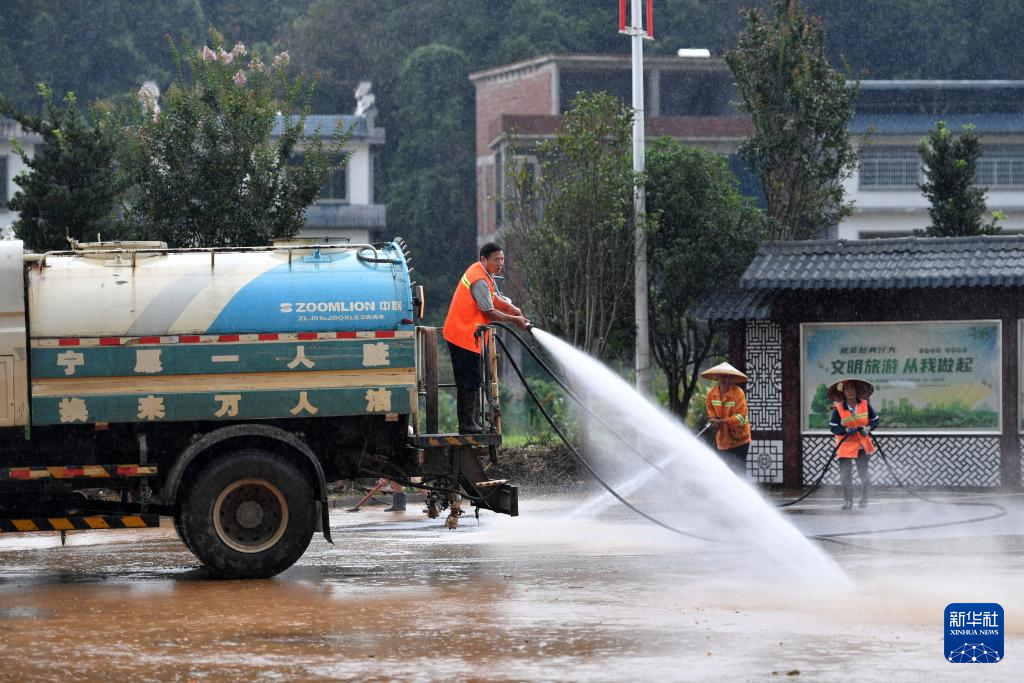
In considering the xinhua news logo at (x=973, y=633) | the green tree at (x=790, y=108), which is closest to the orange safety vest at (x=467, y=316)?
the xinhua news logo at (x=973, y=633)

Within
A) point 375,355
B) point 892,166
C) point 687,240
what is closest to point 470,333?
point 375,355

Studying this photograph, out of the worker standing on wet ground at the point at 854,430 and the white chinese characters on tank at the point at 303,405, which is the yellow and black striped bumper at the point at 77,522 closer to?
the white chinese characters on tank at the point at 303,405

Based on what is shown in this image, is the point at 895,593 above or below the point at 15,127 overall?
below

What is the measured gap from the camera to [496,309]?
1334 cm

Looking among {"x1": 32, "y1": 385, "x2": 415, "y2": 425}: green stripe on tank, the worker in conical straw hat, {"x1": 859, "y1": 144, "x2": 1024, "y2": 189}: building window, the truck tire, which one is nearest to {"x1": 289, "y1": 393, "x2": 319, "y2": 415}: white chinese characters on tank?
{"x1": 32, "y1": 385, "x2": 415, "y2": 425}: green stripe on tank

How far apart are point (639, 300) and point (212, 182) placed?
6.42 metres

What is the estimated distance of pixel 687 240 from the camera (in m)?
24.3

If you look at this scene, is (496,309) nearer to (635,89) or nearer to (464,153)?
(635,89)

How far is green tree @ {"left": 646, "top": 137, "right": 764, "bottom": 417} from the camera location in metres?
24.2

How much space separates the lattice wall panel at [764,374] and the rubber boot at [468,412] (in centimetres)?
906

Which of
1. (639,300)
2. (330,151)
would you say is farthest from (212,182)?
(639,300)

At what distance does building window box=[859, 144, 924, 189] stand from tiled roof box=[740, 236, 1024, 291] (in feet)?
78.4

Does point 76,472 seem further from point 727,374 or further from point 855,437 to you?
point 855,437

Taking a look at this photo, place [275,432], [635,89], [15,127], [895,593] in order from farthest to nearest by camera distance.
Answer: [15,127]
[635,89]
[275,432]
[895,593]
